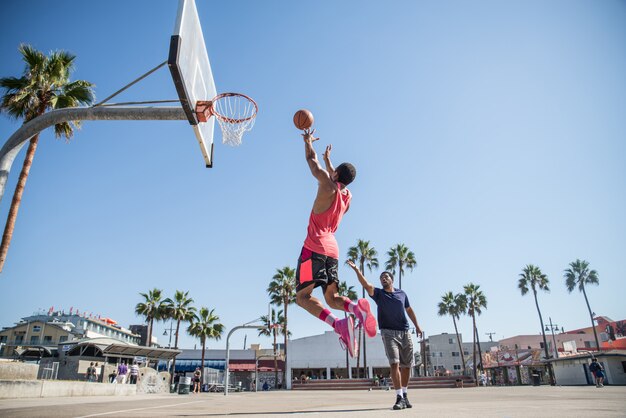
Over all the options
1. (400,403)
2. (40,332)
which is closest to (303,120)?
(400,403)

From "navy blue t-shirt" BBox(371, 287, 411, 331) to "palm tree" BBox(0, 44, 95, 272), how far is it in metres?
14.7

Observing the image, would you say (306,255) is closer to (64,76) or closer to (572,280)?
(64,76)

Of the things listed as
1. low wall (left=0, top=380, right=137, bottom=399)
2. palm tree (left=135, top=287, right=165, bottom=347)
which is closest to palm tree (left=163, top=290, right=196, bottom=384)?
palm tree (left=135, top=287, right=165, bottom=347)

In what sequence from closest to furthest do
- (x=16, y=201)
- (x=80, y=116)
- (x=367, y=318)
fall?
(x=367, y=318) < (x=80, y=116) < (x=16, y=201)

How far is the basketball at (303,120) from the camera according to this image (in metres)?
5.24

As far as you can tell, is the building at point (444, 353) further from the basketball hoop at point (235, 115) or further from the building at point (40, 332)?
the basketball hoop at point (235, 115)

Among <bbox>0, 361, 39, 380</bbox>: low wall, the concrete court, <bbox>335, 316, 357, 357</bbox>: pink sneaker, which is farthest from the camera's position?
<bbox>0, 361, 39, 380</bbox>: low wall

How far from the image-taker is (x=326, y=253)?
488 cm

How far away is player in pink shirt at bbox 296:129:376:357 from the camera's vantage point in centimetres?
482

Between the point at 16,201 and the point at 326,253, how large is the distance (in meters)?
15.0

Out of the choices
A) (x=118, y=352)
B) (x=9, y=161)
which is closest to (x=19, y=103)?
(x=9, y=161)

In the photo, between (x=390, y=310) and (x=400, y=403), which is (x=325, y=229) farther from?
(x=400, y=403)

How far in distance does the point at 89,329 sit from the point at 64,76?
61.2 meters

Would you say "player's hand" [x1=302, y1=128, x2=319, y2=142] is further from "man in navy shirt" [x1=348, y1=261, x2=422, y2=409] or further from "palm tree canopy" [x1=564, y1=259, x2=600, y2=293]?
"palm tree canopy" [x1=564, y1=259, x2=600, y2=293]
